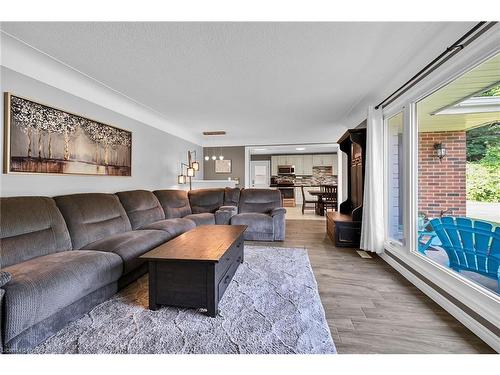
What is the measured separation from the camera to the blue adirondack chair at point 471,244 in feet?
6.73

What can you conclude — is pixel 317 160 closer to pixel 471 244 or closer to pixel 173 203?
pixel 173 203

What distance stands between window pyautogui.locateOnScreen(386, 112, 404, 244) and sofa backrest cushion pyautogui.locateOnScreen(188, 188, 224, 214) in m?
3.23

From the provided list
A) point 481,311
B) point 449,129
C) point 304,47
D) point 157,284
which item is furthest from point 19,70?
point 449,129

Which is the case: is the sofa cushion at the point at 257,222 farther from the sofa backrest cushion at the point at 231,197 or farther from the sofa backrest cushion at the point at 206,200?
the sofa backrest cushion at the point at 206,200

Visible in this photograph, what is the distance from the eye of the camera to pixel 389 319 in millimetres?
1700

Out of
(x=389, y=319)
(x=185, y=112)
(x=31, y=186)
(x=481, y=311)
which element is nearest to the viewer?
(x=481, y=311)

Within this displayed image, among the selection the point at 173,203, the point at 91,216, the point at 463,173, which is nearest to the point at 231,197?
the point at 173,203

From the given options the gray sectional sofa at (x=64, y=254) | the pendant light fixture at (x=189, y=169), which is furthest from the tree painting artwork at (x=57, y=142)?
the pendant light fixture at (x=189, y=169)

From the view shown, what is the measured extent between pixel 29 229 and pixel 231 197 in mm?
3439

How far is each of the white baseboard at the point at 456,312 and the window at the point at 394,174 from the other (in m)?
0.72

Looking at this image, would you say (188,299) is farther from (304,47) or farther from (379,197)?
(379,197)

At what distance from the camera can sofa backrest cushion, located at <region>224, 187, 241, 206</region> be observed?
4926 mm
